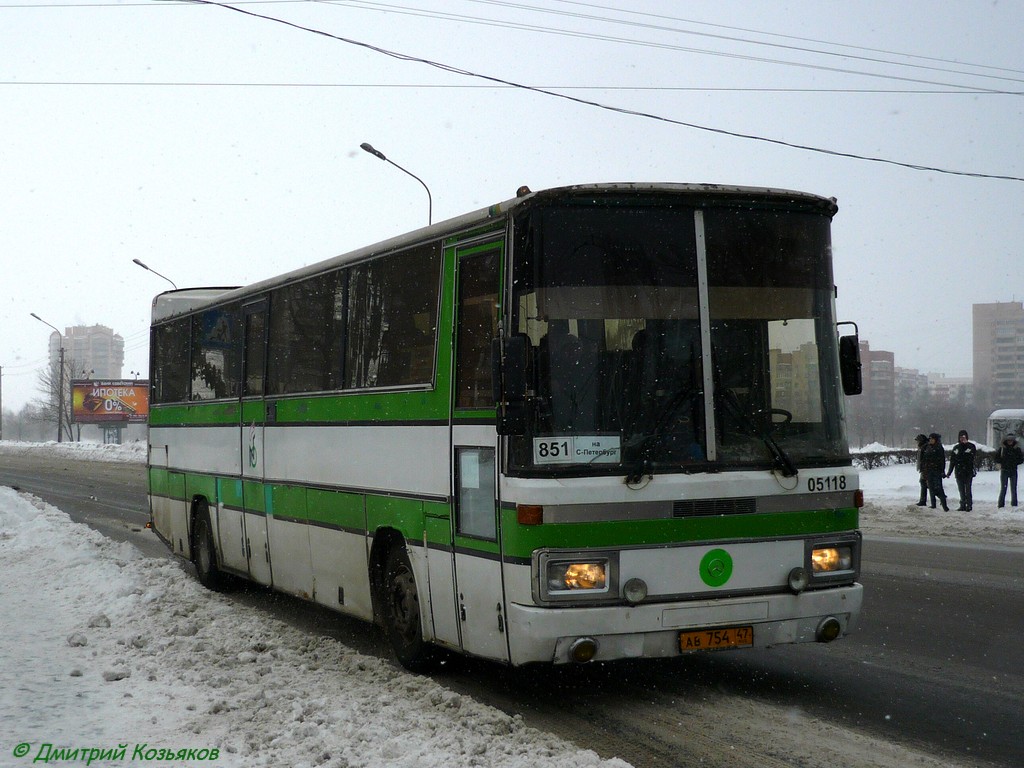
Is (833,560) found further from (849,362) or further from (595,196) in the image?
(595,196)

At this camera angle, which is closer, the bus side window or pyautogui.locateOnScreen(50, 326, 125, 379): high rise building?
the bus side window

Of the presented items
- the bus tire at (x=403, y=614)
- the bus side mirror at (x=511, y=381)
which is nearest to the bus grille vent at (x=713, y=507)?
the bus side mirror at (x=511, y=381)

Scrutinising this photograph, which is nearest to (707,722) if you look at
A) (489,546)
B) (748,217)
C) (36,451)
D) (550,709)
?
(550,709)

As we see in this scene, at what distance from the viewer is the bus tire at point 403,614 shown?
26.9ft

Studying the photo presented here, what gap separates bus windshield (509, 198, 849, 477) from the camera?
6707 millimetres

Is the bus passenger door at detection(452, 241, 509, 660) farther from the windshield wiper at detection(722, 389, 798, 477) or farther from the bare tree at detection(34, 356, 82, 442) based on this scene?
the bare tree at detection(34, 356, 82, 442)

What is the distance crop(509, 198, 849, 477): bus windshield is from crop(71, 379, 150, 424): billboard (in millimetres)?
89241

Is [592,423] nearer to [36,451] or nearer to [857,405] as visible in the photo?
[36,451]

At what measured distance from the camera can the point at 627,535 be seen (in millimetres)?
6637

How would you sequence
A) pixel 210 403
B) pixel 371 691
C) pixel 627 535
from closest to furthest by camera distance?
pixel 627 535, pixel 371 691, pixel 210 403

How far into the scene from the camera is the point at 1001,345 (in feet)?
498

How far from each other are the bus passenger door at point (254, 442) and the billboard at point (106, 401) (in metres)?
83.3

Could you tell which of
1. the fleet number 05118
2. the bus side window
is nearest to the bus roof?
the bus side window

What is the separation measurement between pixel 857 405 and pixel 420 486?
430 feet
